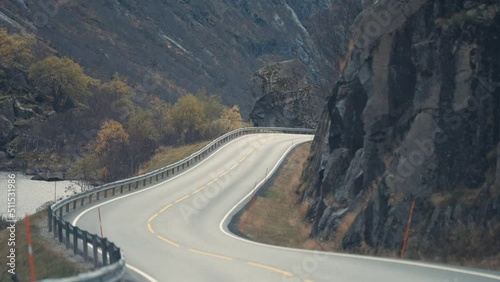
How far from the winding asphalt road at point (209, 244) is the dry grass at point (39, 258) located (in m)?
1.70

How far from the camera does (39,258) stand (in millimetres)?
24156

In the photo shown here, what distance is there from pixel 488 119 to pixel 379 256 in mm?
5315

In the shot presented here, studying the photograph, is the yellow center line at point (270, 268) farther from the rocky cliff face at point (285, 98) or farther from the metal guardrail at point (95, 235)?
the rocky cliff face at point (285, 98)

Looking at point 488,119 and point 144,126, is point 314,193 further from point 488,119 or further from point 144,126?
point 144,126

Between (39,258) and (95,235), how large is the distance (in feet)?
13.9

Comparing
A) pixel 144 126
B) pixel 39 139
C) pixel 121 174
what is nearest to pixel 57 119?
pixel 39 139

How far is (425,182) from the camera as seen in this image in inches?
893

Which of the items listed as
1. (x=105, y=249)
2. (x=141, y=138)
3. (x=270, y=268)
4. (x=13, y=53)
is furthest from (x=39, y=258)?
(x=13, y=53)

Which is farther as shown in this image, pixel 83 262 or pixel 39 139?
pixel 39 139

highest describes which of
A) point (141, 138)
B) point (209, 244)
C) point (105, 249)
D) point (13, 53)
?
point (13, 53)

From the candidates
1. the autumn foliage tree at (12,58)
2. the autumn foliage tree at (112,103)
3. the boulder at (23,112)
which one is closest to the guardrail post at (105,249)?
the autumn foliage tree at (112,103)

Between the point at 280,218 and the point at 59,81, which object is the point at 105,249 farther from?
the point at 59,81

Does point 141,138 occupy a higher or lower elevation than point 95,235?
higher

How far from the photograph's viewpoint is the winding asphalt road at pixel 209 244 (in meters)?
17.7
